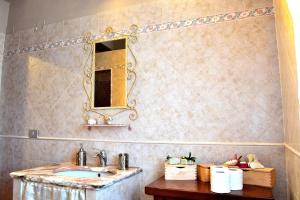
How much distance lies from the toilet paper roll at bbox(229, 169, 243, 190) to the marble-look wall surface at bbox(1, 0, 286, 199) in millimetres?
334

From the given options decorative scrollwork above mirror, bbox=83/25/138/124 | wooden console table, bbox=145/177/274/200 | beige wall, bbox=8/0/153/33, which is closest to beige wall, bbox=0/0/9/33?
beige wall, bbox=8/0/153/33

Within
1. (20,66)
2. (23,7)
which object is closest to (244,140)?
(20,66)

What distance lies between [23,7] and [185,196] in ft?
8.66

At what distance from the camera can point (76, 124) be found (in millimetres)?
2197

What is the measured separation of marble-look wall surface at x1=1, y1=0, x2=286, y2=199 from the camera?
5.38 feet

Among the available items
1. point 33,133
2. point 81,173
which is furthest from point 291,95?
point 33,133

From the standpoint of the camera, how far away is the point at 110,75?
2086 millimetres

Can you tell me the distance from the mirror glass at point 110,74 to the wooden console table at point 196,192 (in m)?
0.81

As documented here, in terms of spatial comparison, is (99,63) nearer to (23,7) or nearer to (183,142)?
(183,142)

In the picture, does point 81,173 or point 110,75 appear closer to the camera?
point 81,173

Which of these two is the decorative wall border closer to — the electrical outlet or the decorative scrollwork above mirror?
the decorative scrollwork above mirror

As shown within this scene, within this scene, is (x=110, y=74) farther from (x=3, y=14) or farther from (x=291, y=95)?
(x=3, y=14)

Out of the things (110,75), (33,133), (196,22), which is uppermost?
(196,22)

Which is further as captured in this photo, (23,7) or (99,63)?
(23,7)
